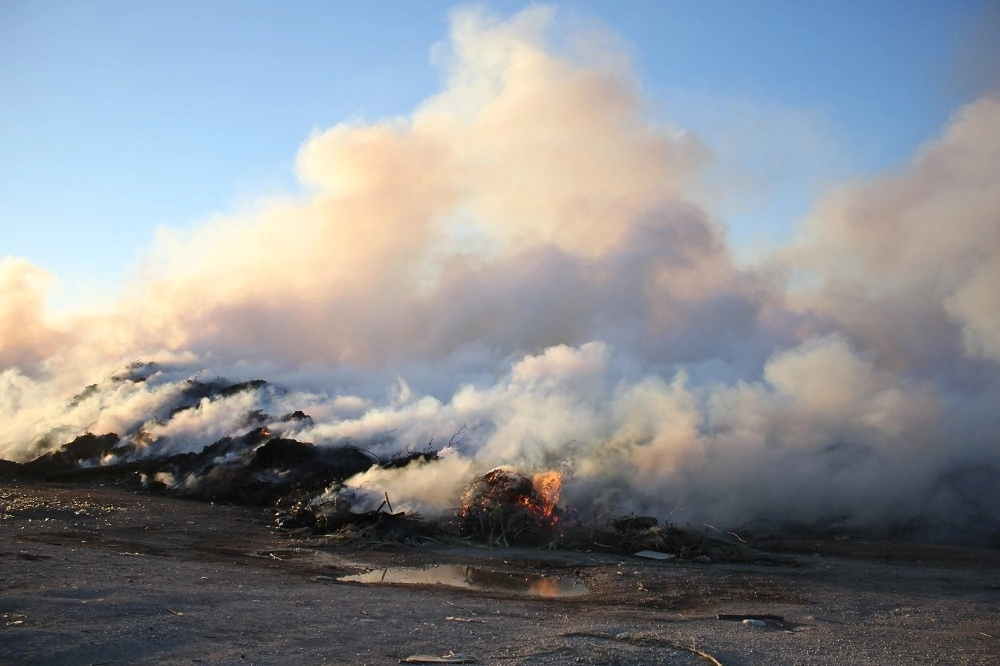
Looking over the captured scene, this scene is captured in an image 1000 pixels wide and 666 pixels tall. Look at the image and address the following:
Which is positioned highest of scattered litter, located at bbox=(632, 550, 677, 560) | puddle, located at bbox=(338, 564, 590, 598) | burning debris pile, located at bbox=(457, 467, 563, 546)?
burning debris pile, located at bbox=(457, 467, 563, 546)

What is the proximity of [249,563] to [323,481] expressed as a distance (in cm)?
1058

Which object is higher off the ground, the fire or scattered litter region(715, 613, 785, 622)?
the fire

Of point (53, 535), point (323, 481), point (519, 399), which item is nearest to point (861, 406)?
point (519, 399)

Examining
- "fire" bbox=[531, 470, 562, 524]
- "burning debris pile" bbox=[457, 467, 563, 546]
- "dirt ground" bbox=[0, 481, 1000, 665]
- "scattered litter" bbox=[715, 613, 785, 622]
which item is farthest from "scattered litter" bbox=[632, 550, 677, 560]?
"scattered litter" bbox=[715, 613, 785, 622]

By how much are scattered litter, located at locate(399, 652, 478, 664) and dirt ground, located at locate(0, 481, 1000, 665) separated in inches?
3.5

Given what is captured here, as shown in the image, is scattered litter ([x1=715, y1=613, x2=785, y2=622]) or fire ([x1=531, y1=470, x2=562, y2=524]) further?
fire ([x1=531, y1=470, x2=562, y2=524])

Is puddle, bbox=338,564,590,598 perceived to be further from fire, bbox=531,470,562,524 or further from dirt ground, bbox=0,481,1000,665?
fire, bbox=531,470,562,524

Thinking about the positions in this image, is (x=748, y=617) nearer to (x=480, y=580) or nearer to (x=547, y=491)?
(x=480, y=580)

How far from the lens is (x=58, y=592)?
9398 mm

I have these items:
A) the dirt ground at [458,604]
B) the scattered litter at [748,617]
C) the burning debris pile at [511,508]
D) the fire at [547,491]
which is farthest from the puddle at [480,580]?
the fire at [547,491]

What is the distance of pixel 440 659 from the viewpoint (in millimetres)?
7555

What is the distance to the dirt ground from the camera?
25.6ft

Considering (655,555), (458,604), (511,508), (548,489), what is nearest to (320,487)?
(511,508)

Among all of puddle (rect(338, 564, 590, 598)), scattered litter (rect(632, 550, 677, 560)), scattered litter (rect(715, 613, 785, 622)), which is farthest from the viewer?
scattered litter (rect(632, 550, 677, 560))
